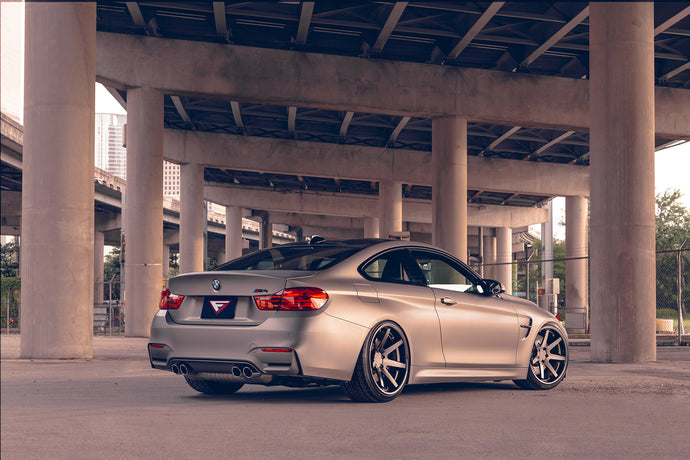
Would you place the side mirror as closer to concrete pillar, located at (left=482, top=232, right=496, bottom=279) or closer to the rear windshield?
the rear windshield

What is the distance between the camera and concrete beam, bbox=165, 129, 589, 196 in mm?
38156

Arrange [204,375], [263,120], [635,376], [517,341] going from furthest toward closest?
1. [263,120]
2. [635,376]
3. [517,341]
4. [204,375]

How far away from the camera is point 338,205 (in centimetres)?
5781

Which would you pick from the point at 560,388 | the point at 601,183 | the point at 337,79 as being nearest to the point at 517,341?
the point at 560,388

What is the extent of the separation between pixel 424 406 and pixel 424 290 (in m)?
1.15

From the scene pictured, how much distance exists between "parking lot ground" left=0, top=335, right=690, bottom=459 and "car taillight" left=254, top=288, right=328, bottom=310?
2.58 ft

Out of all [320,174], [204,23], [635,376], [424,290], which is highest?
[204,23]

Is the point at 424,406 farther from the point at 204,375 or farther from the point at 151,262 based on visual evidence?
the point at 151,262

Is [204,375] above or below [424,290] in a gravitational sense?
below

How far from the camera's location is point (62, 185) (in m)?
13.0

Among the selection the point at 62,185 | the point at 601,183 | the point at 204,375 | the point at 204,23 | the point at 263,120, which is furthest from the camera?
the point at 263,120

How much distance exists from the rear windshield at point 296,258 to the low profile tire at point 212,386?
1011 millimetres

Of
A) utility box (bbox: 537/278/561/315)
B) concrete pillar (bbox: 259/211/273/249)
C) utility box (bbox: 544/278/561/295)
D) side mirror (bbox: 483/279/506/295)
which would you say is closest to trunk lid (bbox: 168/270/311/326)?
side mirror (bbox: 483/279/506/295)

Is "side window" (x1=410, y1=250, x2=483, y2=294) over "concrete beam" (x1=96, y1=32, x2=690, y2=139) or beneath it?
beneath
